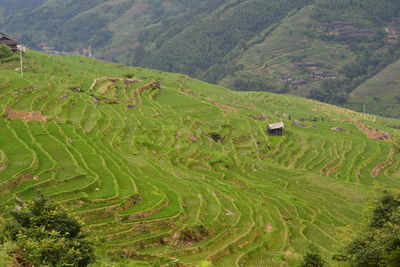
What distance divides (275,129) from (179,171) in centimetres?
1922

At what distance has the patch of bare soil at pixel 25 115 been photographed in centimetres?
2539

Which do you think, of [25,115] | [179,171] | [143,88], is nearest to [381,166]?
[179,171]

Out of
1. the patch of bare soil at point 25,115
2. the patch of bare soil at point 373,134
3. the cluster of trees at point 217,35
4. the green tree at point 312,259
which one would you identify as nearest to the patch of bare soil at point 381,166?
the patch of bare soil at point 373,134

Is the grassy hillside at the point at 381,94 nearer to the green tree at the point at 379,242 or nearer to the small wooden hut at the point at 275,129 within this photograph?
the small wooden hut at the point at 275,129

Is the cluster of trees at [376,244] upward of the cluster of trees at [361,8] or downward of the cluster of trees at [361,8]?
upward

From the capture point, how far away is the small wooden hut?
4269cm

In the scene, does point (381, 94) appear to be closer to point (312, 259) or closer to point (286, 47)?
point (286, 47)

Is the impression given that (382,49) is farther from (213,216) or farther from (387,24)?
(213,216)

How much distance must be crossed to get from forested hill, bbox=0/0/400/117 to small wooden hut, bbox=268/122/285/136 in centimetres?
6613

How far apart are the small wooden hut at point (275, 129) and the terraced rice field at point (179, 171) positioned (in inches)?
29.6

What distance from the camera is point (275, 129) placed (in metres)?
43.0

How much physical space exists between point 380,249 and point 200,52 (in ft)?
486

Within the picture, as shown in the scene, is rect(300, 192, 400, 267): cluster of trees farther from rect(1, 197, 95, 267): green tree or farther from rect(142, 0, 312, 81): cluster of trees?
rect(142, 0, 312, 81): cluster of trees

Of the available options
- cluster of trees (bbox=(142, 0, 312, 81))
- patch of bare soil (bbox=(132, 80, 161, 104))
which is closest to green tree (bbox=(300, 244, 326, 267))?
patch of bare soil (bbox=(132, 80, 161, 104))
